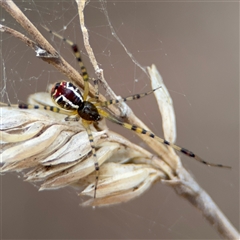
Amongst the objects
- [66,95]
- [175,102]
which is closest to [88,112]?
[66,95]

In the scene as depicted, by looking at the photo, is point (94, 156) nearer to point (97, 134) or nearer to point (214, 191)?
point (97, 134)

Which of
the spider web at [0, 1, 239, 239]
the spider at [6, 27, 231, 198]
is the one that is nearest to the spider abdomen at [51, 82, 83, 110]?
the spider at [6, 27, 231, 198]

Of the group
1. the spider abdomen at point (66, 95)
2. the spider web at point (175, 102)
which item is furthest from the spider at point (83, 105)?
the spider web at point (175, 102)

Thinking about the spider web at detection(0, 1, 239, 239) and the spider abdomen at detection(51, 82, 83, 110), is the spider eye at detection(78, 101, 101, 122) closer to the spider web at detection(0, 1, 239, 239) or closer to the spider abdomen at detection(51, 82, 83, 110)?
the spider abdomen at detection(51, 82, 83, 110)

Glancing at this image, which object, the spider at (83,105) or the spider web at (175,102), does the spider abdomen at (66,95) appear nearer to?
the spider at (83,105)

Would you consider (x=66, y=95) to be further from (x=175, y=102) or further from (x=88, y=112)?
(x=175, y=102)
